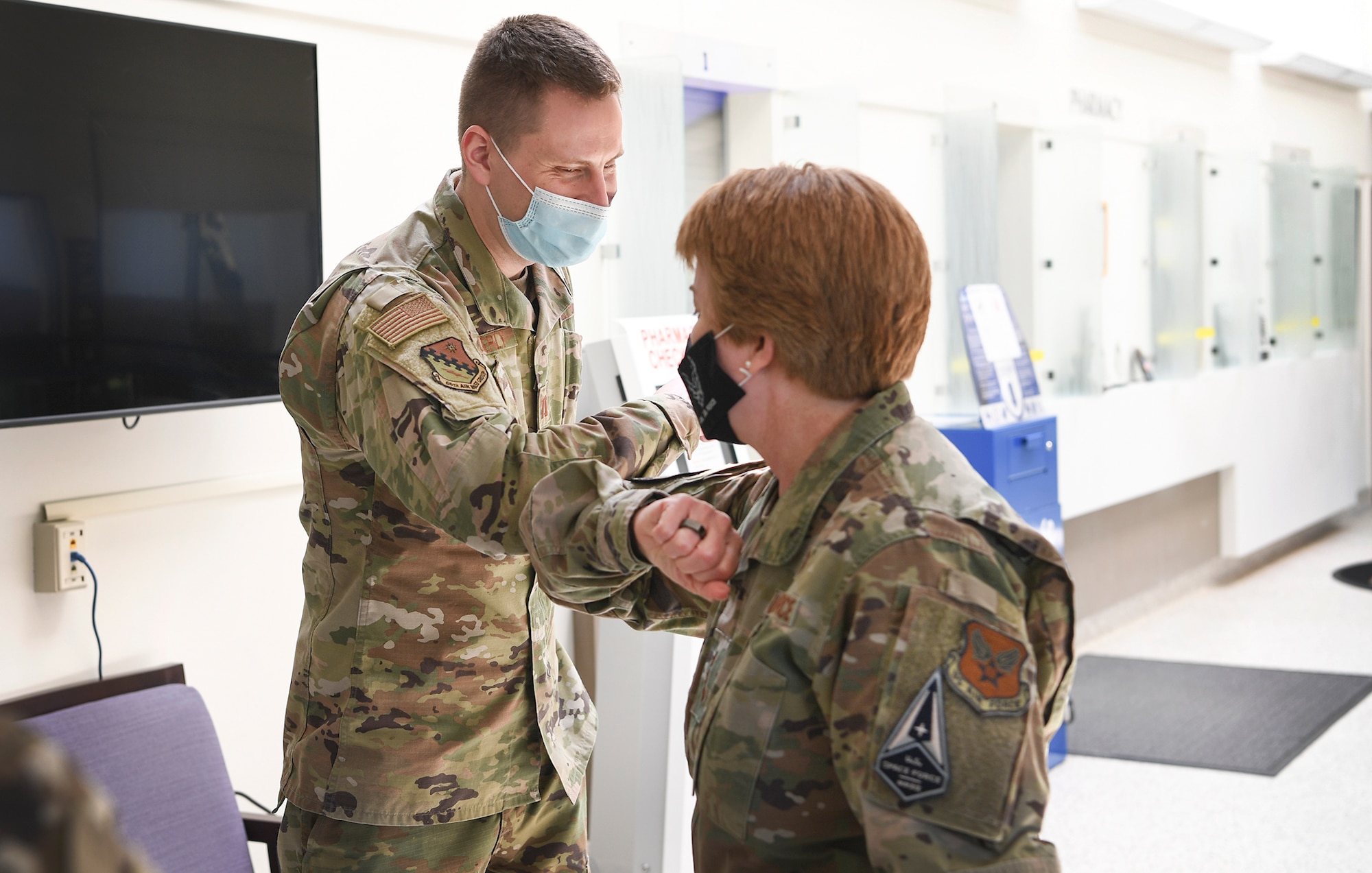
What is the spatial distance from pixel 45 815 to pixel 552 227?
4.94 ft

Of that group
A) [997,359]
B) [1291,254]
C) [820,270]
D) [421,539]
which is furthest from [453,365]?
[1291,254]

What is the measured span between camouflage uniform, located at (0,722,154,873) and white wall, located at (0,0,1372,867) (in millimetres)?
2196

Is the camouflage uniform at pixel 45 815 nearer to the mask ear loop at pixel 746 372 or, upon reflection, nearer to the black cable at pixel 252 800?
the mask ear loop at pixel 746 372

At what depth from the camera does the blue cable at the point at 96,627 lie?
246 centimetres

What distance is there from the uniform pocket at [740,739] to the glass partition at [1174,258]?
20.9 ft

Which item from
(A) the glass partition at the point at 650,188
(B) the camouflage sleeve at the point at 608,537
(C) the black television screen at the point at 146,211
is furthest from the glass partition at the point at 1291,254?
(B) the camouflage sleeve at the point at 608,537

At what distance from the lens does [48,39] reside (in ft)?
7.19

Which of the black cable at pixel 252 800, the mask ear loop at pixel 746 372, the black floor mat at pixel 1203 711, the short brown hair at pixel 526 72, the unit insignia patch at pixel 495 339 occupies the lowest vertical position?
the black floor mat at pixel 1203 711

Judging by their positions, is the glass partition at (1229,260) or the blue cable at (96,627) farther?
the glass partition at (1229,260)

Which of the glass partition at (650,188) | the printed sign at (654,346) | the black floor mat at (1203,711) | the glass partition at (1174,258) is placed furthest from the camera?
the glass partition at (1174,258)

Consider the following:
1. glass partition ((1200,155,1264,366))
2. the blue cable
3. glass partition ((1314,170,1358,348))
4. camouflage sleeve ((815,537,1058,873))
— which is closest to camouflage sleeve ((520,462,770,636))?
camouflage sleeve ((815,537,1058,873))

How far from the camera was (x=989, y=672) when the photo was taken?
1062 mm

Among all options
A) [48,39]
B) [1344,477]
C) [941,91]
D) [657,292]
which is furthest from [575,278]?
[1344,477]

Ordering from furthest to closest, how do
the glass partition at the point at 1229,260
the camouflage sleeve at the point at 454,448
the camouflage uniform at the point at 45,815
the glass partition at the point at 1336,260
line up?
the glass partition at the point at 1336,260 → the glass partition at the point at 1229,260 → the camouflage sleeve at the point at 454,448 → the camouflage uniform at the point at 45,815
